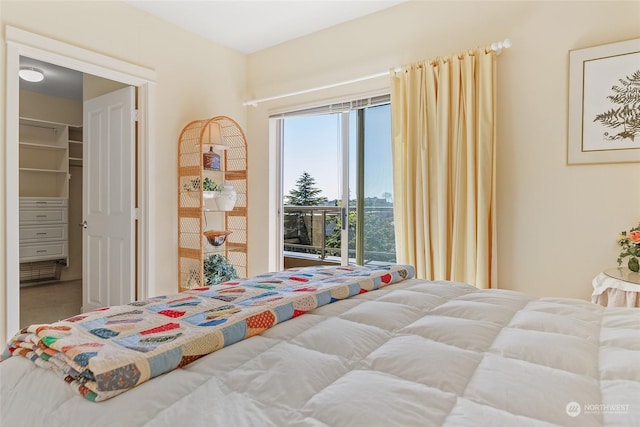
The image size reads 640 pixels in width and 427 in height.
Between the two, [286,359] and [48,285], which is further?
[48,285]

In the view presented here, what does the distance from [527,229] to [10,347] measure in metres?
2.73

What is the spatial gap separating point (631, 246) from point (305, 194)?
8.79ft

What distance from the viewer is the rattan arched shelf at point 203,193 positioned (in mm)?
3412

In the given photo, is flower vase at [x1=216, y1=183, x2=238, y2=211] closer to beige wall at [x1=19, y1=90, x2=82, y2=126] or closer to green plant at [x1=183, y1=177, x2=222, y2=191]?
green plant at [x1=183, y1=177, x2=222, y2=191]

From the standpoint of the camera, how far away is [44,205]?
507cm

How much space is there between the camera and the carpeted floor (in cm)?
356

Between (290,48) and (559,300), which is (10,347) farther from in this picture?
(290,48)

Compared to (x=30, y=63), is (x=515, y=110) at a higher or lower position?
lower

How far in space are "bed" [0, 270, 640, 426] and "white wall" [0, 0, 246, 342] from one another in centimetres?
238

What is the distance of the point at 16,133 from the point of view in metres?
2.53

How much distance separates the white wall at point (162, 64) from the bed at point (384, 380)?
238cm

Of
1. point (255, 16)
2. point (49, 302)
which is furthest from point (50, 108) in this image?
point (255, 16)

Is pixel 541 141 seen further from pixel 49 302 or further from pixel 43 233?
pixel 43 233

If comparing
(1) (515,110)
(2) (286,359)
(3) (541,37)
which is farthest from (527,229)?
(2) (286,359)
